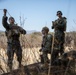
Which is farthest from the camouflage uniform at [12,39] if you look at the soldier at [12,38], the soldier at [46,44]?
the soldier at [46,44]

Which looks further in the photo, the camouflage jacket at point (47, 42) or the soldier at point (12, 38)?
the soldier at point (12, 38)

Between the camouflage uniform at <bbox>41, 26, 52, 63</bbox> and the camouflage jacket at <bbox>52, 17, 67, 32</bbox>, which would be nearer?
the camouflage uniform at <bbox>41, 26, 52, 63</bbox>

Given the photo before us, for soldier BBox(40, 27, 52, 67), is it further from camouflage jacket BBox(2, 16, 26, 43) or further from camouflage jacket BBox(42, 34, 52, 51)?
camouflage jacket BBox(2, 16, 26, 43)

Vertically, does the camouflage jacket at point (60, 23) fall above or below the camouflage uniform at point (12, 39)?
above

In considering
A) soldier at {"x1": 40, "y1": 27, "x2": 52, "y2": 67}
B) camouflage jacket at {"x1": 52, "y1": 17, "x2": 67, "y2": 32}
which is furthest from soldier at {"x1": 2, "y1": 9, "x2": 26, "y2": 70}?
soldier at {"x1": 40, "y1": 27, "x2": 52, "y2": 67}

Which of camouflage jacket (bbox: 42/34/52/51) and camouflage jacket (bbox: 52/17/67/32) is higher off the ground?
camouflage jacket (bbox: 52/17/67/32)

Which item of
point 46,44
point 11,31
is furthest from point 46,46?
point 11,31

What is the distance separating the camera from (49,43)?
6.35m

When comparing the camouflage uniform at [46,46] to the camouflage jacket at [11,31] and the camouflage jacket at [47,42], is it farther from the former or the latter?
the camouflage jacket at [11,31]

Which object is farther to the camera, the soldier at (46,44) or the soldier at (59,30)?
the soldier at (59,30)

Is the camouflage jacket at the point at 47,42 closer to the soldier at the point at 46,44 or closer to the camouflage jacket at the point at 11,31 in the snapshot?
the soldier at the point at 46,44

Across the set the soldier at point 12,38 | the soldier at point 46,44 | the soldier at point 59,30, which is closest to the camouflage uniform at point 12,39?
the soldier at point 12,38

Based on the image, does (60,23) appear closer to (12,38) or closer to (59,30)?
(59,30)

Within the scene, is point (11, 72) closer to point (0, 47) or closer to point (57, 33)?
point (0, 47)
